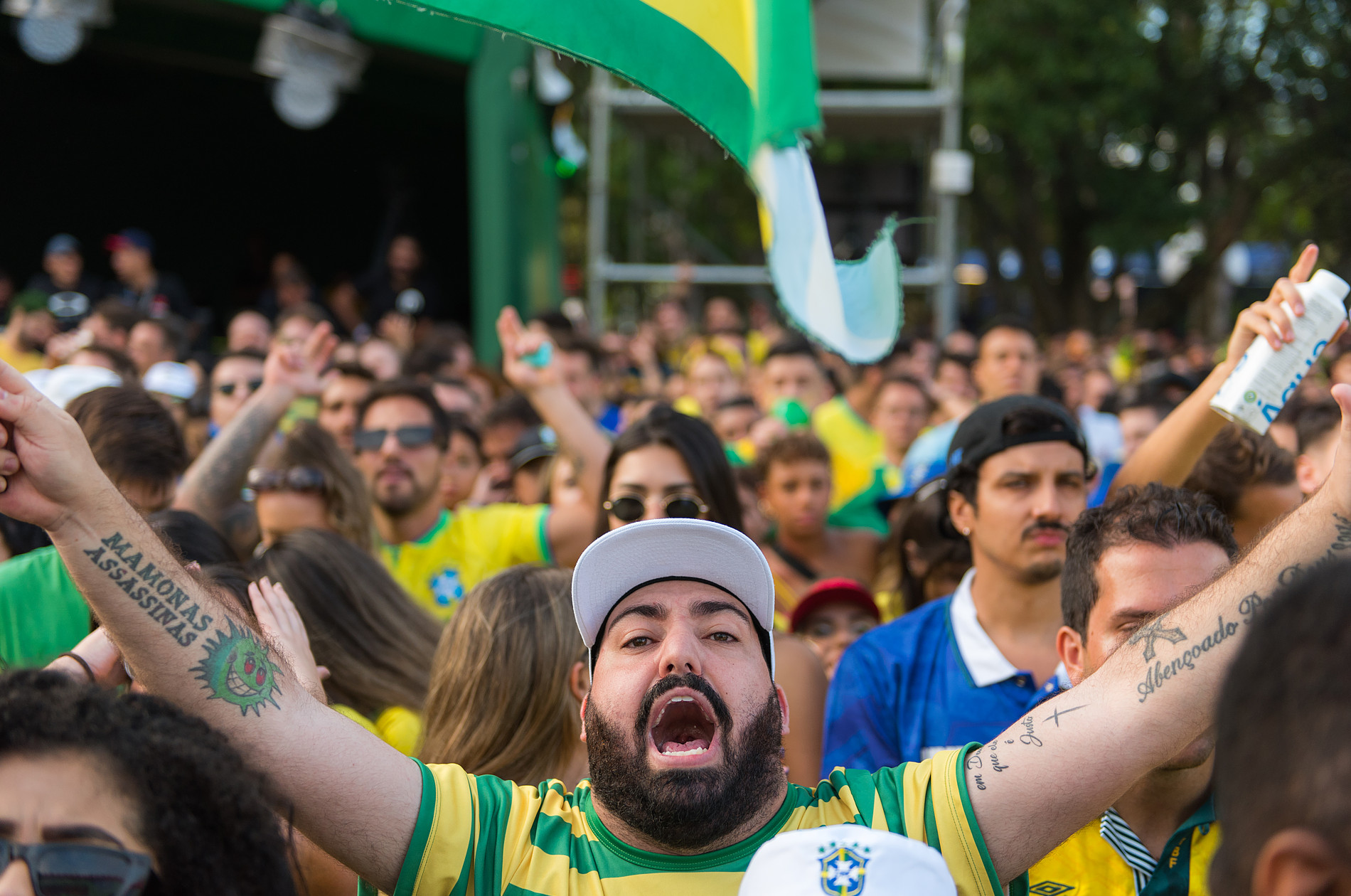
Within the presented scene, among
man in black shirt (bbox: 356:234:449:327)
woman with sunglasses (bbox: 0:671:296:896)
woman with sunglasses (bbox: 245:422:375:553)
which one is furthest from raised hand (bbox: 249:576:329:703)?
man in black shirt (bbox: 356:234:449:327)

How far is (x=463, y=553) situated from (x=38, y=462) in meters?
3.07

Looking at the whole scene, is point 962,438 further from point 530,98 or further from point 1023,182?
point 1023,182

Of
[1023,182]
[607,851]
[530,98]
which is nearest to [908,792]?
[607,851]

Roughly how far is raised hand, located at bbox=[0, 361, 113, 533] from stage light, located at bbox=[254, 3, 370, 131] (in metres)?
7.95

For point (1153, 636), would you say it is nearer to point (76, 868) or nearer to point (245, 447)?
point (76, 868)

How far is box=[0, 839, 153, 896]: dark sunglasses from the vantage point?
1.48 metres

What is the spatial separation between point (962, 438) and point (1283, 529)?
1802 millimetres

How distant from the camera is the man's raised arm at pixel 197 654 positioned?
1.83m

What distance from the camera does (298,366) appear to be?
4.71 meters

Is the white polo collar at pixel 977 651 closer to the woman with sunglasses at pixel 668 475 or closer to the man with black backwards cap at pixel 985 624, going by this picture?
the man with black backwards cap at pixel 985 624

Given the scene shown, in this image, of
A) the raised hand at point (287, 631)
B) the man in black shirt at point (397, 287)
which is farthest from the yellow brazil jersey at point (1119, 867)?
the man in black shirt at point (397, 287)

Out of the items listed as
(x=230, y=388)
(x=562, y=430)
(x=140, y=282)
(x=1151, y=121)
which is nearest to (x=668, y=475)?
(x=562, y=430)

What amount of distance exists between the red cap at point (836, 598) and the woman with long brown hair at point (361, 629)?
1.29 meters

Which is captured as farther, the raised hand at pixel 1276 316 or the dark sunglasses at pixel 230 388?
the dark sunglasses at pixel 230 388
